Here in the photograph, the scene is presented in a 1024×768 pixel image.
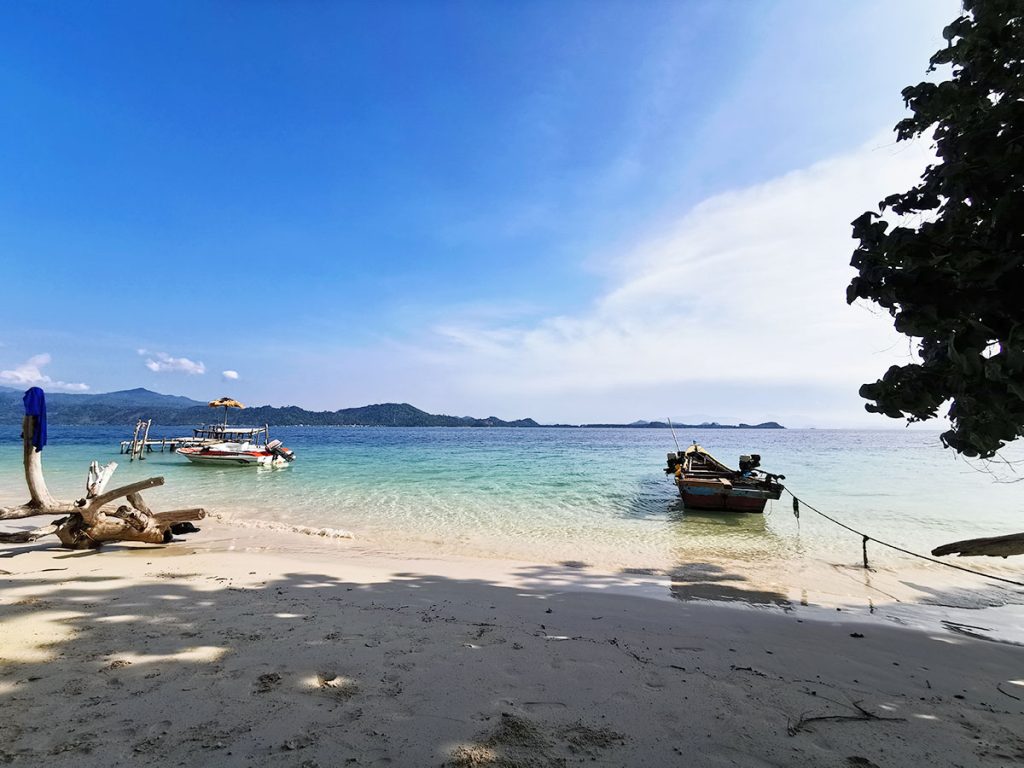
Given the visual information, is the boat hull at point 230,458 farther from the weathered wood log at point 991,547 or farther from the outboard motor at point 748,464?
the weathered wood log at point 991,547

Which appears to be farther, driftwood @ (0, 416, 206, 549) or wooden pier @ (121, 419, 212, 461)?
wooden pier @ (121, 419, 212, 461)

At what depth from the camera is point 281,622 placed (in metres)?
4.84

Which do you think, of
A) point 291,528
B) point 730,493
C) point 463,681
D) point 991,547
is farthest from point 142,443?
point 991,547

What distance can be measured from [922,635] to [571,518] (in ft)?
31.6

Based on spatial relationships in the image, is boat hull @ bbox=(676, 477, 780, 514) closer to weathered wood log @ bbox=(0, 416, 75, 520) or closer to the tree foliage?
the tree foliage

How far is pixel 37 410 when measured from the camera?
7.84 m

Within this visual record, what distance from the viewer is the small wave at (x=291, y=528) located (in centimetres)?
1204

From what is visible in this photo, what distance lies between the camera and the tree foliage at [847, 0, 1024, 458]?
308 centimetres

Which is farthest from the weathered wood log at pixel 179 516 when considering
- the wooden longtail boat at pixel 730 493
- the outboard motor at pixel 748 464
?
the outboard motor at pixel 748 464

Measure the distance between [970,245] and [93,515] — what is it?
12.4 meters

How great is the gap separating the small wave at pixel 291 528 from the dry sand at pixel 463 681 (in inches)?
219

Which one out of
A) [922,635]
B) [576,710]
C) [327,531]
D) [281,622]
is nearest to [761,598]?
[922,635]

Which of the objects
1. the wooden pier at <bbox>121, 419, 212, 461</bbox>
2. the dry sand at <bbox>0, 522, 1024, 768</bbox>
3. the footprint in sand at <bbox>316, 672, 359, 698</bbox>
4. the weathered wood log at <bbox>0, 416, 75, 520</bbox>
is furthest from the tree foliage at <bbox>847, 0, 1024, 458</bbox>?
the wooden pier at <bbox>121, 419, 212, 461</bbox>

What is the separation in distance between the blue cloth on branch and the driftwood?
83mm
